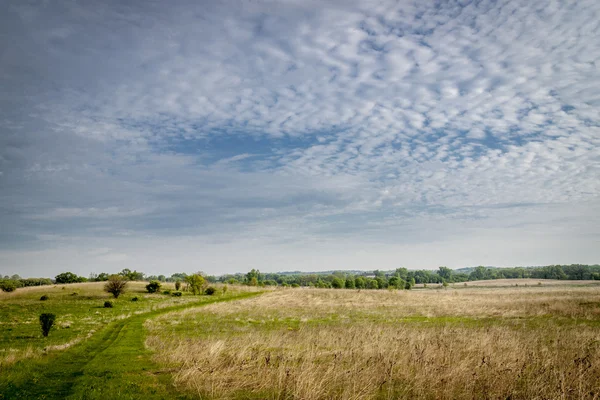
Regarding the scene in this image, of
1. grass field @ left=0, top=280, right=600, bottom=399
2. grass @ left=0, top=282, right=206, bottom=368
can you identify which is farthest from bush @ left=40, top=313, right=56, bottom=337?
grass field @ left=0, top=280, right=600, bottom=399

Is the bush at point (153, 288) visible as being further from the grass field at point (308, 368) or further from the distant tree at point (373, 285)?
the distant tree at point (373, 285)

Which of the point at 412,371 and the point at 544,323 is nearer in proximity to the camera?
the point at 412,371

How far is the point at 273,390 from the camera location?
40.0 ft

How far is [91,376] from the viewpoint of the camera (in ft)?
51.3

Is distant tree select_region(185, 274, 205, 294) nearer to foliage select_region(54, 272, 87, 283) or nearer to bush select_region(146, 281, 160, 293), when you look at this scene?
bush select_region(146, 281, 160, 293)

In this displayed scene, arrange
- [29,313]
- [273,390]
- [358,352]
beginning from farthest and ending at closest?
[29,313] < [358,352] < [273,390]

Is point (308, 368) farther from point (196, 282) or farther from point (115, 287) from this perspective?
point (196, 282)

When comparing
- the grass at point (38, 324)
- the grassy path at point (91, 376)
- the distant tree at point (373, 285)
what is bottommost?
the distant tree at point (373, 285)

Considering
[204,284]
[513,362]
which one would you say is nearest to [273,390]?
[513,362]

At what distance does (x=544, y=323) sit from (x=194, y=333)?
27.8 metres

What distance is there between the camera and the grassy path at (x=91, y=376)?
13336 mm

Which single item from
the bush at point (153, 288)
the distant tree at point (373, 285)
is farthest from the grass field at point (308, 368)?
the distant tree at point (373, 285)

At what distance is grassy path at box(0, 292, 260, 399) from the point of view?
43.8 feet

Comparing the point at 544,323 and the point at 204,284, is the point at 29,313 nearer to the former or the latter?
the point at 204,284
